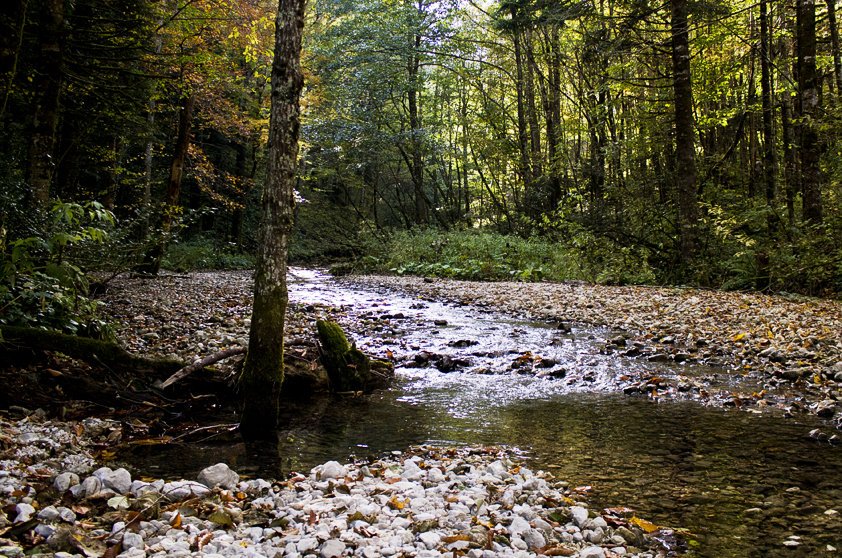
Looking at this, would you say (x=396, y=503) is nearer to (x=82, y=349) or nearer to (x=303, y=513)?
(x=303, y=513)

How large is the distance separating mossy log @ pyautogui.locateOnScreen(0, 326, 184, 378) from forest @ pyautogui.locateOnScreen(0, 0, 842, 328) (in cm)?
44

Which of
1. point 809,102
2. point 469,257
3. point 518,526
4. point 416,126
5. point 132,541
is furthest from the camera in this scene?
point 416,126

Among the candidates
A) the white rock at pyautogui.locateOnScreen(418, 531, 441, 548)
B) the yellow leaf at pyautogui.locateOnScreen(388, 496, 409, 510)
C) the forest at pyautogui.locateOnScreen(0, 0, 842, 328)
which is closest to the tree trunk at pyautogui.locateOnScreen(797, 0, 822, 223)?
the forest at pyautogui.locateOnScreen(0, 0, 842, 328)

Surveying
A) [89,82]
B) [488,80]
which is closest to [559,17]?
[89,82]

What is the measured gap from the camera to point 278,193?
350 cm

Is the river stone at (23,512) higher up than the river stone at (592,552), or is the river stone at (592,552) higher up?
the river stone at (23,512)

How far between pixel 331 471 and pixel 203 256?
65.5 feet

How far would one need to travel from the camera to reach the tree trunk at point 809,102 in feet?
30.6

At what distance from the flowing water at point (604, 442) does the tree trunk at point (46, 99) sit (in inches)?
187

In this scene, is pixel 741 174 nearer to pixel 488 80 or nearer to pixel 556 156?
pixel 556 156

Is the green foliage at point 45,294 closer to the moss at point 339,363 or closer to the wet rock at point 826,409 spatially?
the moss at point 339,363

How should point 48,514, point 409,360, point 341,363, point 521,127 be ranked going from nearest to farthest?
1. point 48,514
2. point 341,363
3. point 409,360
4. point 521,127

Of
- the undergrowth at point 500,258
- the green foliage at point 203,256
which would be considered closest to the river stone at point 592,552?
the undergrowth at point 500,258

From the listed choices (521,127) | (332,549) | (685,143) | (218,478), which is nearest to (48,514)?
(218,478)
